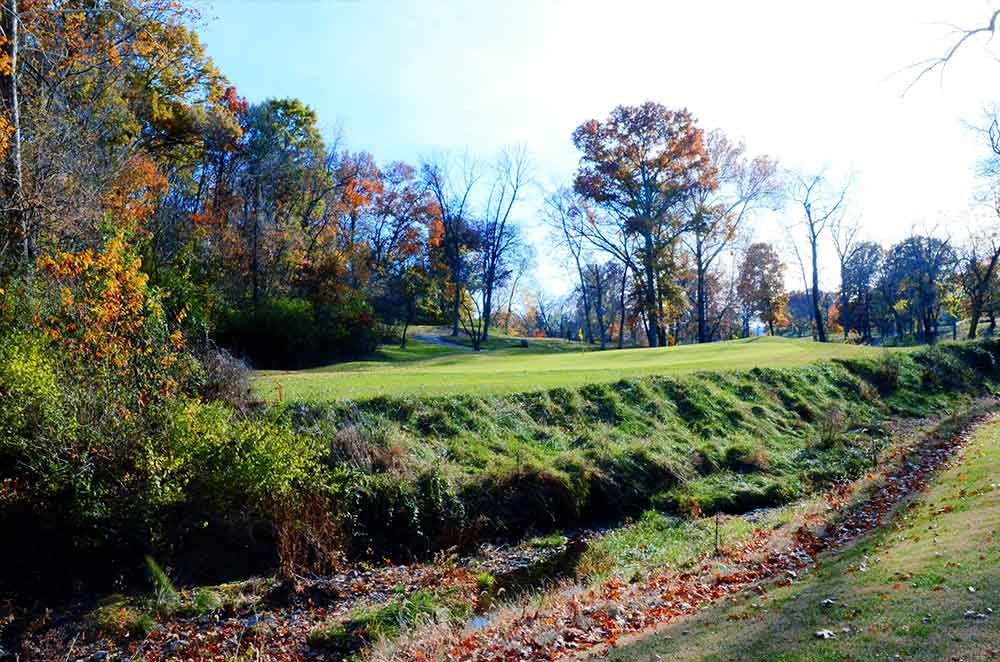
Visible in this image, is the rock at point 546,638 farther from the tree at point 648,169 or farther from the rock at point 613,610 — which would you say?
the tree at point 648,169

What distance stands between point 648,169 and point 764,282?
27.6 metres

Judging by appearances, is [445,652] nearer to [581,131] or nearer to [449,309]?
[581,131]

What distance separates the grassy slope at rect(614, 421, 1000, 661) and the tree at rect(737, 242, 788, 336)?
2457 inches

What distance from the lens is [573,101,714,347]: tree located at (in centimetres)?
4706

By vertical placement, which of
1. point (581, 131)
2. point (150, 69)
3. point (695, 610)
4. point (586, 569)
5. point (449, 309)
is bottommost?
point (586, 569)

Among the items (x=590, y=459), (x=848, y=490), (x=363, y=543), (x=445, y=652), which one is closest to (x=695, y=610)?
(x=445, y=652)

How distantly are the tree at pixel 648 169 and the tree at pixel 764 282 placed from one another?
2376 centimetres

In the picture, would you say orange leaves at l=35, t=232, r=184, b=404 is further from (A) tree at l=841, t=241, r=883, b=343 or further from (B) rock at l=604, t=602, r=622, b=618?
(A) tree at l=841, t=241, r=883, b=343

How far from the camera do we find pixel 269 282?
3834cm

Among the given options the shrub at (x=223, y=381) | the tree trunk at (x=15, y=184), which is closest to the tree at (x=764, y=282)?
the shrub at (x=223, y=381)

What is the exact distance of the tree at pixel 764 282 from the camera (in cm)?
6888

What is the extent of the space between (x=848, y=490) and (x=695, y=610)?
9.22m

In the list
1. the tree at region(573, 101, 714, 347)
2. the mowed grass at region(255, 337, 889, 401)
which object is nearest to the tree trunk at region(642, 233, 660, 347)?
the tree at region(573, 101, 714, 347)

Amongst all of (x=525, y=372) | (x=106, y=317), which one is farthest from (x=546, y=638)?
(x=525, y=372)
